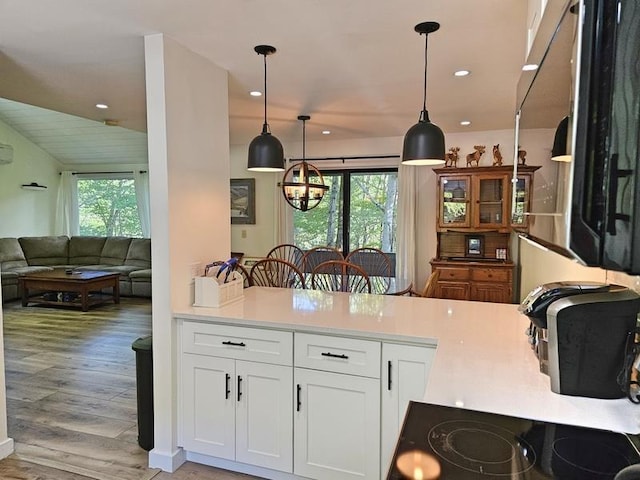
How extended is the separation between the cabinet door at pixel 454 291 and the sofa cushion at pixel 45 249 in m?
6.51

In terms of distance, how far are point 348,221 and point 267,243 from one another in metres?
1.20

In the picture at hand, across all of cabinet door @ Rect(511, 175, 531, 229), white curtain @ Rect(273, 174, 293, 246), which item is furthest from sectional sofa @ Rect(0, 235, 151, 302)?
cabinet door @ Rect(511, 175, 531, 229)

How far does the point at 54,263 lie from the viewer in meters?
7.69

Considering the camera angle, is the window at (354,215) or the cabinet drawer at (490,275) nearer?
the cabinet drawer at (490,275)

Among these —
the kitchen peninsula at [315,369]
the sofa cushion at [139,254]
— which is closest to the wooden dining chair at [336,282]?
the kitchen peninsula at [315,369]

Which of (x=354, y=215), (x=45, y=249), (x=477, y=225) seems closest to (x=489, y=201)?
(x=477, y=225)

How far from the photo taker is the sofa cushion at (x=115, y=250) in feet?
25.1

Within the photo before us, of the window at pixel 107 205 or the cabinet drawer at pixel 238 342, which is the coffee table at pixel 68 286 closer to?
the window at pixel 107 205

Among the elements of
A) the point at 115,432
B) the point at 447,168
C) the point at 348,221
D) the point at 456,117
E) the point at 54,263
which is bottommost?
the point at 115,432

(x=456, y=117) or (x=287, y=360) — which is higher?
(x=456, y=117)

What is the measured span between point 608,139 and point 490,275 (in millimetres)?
4621

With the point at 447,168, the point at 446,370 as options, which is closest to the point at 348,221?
the point at 447,168

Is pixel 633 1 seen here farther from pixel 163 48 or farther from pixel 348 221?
pixel 348 221

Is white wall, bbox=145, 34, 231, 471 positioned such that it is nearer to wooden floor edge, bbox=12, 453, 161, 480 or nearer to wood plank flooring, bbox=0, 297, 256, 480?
wooden floor edge, bbox=12, 453, 161, 480
